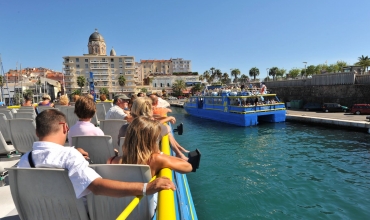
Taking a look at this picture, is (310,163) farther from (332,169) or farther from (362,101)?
(362,101)

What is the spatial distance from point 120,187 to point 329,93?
3384 cm

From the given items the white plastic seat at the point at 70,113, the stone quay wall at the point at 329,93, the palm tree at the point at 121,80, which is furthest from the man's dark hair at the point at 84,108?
the palm tree at the point at 121,80

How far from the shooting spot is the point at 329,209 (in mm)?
5723

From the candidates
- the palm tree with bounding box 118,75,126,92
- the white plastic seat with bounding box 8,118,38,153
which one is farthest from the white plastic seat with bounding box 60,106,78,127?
the palm tree with bounding box 118,75,126,92

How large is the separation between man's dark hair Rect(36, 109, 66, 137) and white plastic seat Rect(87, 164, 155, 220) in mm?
489

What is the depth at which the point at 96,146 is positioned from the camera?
311 centimetres

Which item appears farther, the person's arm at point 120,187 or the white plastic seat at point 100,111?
the white plastic seat at point 100,111

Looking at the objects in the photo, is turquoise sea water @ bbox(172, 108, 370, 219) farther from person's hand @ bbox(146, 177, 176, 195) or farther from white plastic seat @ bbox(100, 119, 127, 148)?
person's hand @ bbox(146, 177, 176, 195)

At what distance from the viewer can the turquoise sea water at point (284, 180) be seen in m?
5.72

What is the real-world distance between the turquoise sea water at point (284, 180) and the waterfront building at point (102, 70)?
225ft

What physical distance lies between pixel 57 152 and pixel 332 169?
9.50 metres

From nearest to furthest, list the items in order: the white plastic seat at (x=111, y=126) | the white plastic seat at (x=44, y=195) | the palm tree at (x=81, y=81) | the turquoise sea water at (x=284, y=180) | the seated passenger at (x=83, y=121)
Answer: the white plastic seat at (x=44, y=195), the seated passenger at (x=83, y=121), the white plastic seat at (x=111, y=126), the turquoise sea water at (x=284, y=180), the palm tree at (x=81, y=81)


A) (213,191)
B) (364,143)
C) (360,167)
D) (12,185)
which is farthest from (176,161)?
(364,143)

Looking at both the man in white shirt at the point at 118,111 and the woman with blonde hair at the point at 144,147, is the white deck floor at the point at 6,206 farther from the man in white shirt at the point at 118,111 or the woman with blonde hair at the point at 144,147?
the man in white shirt at the point at 118,111
